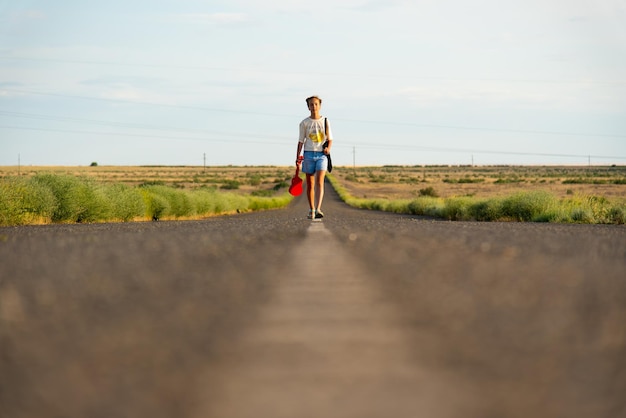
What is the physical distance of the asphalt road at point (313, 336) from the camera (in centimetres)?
350

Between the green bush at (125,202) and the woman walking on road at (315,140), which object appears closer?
the woman walking on road at (315,140)

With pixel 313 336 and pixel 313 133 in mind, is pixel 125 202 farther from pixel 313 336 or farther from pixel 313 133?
pixel 313 336

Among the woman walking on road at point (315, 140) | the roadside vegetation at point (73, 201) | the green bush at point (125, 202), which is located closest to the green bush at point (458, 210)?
the roadside vegetation at point (73, 201)

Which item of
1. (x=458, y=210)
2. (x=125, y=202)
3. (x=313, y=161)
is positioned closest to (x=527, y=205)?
(x=458, y=210)

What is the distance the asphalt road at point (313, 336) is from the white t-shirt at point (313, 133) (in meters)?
6.28

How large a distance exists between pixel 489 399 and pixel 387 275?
12.4 ft

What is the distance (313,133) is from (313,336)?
414 inches

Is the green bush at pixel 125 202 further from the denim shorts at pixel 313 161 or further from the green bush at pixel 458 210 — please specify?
the green bush at pixel 458 210

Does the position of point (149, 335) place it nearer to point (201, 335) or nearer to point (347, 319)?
point (201, 335)

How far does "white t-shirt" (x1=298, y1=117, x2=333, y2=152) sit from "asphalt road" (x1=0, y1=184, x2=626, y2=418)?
247 inches

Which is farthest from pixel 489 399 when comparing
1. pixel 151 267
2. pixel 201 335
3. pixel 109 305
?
pixel 151 267

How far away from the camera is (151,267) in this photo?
312 inches

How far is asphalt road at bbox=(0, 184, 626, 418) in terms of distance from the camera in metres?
3.50

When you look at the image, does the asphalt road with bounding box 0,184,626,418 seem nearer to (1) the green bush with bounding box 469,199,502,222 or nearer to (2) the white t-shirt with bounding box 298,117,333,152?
(2) the white t-shirt with bounding box 298,117,333,152
